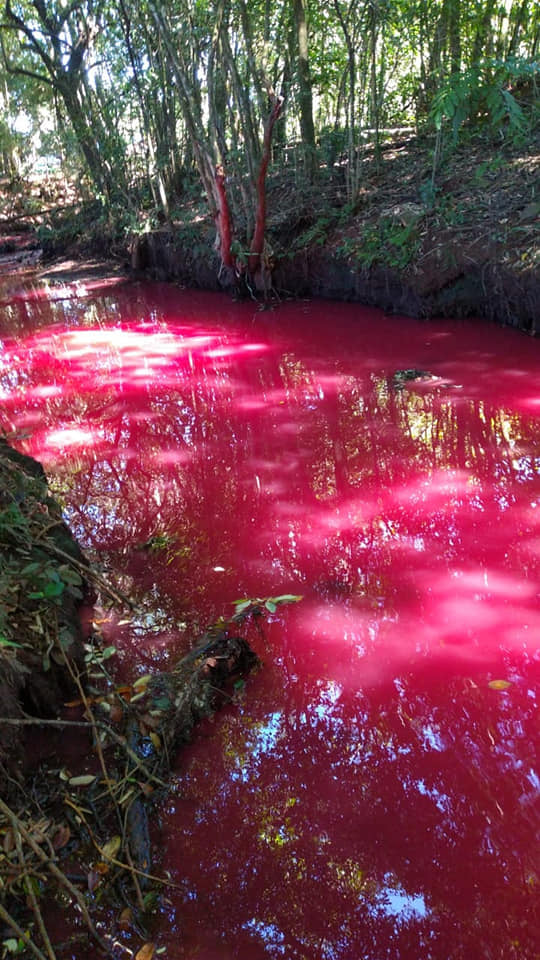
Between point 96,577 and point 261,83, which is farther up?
point 261,83

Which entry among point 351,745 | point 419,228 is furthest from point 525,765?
point 419,228

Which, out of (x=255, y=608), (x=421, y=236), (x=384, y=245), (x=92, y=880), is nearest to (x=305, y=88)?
(x=384, y=245)

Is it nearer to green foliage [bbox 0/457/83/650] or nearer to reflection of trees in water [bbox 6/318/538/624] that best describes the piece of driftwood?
green foliage [bbox 0/457/83/650]

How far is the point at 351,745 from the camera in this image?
2.21 metres

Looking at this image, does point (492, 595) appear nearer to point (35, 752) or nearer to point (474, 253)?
point (35, 752)

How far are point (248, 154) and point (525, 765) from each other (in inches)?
373

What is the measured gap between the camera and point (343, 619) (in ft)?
9.30

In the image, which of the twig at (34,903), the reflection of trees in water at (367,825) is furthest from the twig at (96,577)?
the twig at (34,903)

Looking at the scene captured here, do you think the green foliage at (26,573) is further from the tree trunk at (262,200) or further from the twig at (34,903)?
the tree trunk at (262,200)

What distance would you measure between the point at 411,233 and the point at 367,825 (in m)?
7.48

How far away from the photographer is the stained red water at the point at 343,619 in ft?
5.67

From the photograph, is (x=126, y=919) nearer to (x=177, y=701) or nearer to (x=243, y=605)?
(x=177, y=701)

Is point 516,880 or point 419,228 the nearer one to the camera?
point 516,880

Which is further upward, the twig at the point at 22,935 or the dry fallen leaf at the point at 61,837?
the twig at the point at 22,935
